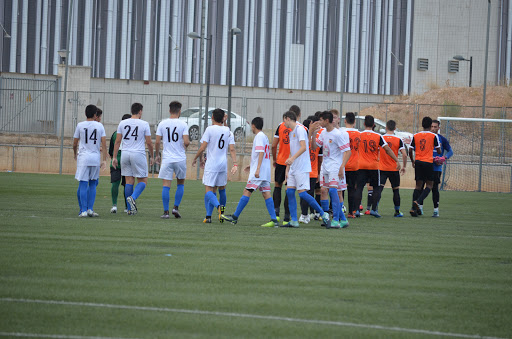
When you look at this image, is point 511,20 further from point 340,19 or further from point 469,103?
point 340,19

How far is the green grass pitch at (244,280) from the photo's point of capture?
5145 millimetres

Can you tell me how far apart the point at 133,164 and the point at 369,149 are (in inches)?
197

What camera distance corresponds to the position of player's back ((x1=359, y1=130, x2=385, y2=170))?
1424cm

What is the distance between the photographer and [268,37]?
42.3 m

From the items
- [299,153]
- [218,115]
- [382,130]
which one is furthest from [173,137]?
[382,130]

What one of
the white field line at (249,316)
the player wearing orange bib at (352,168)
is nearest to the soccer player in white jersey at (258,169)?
the player wearing orange bib at (352,168)

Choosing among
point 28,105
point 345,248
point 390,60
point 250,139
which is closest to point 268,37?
point 390,60

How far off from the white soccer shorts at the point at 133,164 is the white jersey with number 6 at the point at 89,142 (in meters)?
0.70

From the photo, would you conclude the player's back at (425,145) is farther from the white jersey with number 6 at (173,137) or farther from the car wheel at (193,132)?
the car wheel at (193,132)

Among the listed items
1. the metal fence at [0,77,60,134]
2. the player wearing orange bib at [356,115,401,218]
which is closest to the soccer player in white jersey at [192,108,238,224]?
the player wearing orange bib at [356,115,401,218]

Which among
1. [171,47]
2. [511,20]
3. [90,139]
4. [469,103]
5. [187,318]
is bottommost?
[187,318]

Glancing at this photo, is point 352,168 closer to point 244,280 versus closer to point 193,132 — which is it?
point 244,280

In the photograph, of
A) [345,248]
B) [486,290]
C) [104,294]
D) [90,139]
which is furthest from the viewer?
[90,139]

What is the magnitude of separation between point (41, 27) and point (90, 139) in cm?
3029
